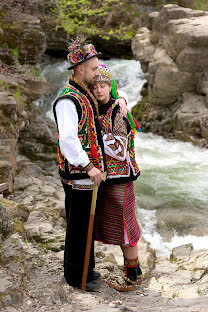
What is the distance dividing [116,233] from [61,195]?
343 cm

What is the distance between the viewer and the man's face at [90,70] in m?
2.90

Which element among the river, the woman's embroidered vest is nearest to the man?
the woman's embroidered vest

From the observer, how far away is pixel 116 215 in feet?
10.4

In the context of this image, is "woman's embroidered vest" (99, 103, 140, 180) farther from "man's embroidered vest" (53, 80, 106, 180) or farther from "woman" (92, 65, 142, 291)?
"man's embroidered vest" (53, 80, 106, 180)

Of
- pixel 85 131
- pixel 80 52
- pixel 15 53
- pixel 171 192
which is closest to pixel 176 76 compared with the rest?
pixel 171 192

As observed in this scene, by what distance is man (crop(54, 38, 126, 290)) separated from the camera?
2740 millimetres

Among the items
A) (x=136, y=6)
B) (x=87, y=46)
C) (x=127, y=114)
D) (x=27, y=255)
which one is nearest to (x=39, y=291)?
(x=27, y=255)

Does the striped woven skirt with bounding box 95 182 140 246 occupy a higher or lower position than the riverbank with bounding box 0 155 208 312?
higher

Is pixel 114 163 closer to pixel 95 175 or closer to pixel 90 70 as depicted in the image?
pixel 95 175

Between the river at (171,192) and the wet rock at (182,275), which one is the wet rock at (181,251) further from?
the river at (171,192)

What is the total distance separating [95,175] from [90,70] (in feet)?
2.99

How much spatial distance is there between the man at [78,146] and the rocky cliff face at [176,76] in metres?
9.15

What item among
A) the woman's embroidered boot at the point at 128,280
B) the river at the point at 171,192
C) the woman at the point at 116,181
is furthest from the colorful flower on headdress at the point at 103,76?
the river at the point at 171,192

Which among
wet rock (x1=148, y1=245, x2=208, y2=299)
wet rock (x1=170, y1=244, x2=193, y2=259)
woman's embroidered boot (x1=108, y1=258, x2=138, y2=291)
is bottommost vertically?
wet rock (x1=170, y1=244, x2=193, y2=259)
